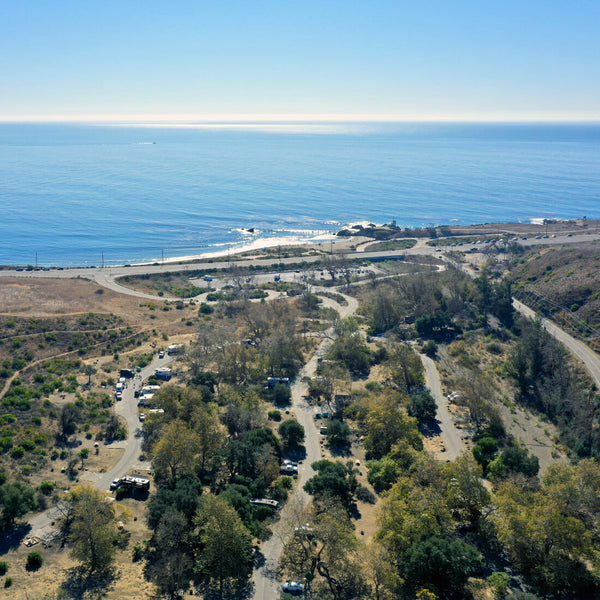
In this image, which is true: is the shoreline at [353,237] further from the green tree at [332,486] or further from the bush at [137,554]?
the bush at [137,554]

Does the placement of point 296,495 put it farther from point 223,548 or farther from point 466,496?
point 466,496

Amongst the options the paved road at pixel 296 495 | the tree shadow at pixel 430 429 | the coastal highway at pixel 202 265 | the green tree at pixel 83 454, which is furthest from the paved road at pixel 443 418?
the coastal highway at pixel 202 265

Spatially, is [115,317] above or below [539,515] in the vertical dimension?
below

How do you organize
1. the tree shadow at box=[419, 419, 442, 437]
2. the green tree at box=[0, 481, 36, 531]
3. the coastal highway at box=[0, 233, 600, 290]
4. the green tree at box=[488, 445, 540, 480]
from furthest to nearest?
1. the coastal highway at box=[0, 233, 600, 290]
2. the tree shadow at box=[419, 419, 442, 437]
3. the green tree at box=[488, 445, 540, 480]
4. the green tree at box=[0, 481, 36, 531]

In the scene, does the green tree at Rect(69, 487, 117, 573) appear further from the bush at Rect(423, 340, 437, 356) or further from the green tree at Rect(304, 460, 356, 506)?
the bush at Rect(423, 340, 437, 356)

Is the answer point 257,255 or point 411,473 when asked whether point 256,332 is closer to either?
point 411,473

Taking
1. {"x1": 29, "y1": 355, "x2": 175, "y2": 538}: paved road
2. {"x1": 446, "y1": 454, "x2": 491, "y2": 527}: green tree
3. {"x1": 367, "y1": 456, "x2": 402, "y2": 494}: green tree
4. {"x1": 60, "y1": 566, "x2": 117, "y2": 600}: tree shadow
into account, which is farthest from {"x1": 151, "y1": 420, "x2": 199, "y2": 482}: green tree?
{"x1": 446, "y1": 454, "x2": 491, "y2": 527}: green tree

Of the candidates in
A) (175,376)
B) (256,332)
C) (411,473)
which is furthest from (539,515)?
(256,332)
